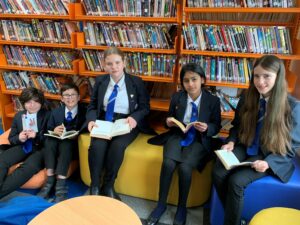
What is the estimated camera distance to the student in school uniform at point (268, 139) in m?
1.59

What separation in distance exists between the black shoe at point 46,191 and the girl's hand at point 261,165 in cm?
158

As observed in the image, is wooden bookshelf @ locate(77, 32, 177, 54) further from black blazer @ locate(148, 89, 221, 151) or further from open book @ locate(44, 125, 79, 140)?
open book @ locate(44, 125, 79, 140)

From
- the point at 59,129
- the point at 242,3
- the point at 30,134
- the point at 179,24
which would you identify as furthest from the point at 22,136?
the point at 242,3

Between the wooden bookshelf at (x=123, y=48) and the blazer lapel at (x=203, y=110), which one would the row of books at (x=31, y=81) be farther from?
the blazer lapel at (x=203, y=110)

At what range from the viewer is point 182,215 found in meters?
1.85

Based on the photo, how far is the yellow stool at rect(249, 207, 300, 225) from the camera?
1309 mm

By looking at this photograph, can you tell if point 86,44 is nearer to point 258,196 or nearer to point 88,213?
point 88,213

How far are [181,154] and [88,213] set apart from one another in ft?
2.66

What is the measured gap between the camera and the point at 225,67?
225cm

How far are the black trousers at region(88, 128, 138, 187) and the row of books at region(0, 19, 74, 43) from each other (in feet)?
3.96

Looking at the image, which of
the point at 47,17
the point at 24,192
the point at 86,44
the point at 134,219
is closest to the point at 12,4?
the point at 47,17

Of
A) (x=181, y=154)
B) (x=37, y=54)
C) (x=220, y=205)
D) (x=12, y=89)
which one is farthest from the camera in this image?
(x=12, y=89)

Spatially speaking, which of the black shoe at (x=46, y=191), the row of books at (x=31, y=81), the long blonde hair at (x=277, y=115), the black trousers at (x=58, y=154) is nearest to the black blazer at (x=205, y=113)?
the long blonde hair at (x=277, y=115)

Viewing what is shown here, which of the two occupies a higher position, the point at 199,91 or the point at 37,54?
the point at 37,54
